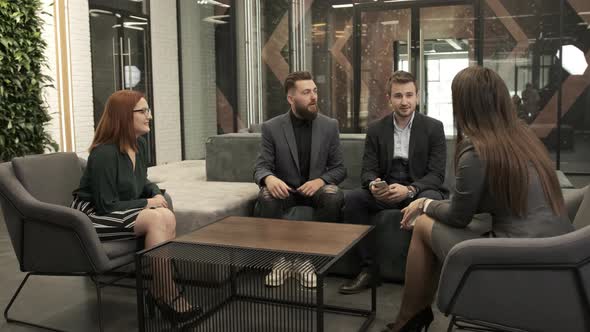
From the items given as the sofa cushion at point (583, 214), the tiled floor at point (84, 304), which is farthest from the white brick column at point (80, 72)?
the sofa cushion at point (583, 214)

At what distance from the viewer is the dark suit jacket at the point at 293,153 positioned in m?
3.41

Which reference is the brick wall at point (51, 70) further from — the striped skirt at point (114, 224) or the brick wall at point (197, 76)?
the striped skirt at point (114, 224)

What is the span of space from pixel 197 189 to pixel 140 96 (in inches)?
47.4

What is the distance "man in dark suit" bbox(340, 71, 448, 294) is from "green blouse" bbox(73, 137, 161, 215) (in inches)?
48.1

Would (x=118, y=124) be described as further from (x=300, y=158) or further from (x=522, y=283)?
(x=522, y=283)

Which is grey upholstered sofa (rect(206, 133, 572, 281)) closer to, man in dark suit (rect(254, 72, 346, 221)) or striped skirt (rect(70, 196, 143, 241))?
man in dark suit (rect(254, 72, 346, 221))

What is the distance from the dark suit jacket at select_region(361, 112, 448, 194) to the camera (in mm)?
3217

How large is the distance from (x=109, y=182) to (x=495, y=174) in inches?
69.1

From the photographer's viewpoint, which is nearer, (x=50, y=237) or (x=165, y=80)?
(x=50, y=237)

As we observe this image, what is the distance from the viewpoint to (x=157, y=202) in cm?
276

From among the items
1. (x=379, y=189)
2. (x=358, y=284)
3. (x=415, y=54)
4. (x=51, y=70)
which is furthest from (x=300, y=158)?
(x=415, y=54)

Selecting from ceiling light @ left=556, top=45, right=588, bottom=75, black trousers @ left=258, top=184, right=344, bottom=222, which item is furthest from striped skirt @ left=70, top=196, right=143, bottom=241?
ceiling light @ left=556, top=45, right=588, bottom=75

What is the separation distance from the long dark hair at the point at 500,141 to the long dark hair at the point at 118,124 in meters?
1.57

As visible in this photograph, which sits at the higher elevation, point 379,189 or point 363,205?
point 379,189
